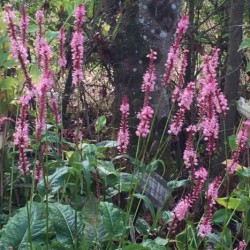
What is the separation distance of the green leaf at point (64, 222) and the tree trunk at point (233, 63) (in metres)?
2.61

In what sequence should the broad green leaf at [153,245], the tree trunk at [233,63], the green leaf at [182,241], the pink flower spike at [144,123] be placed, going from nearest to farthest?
the pink flower spike at [144,123] → the broad green leaf at [153,245] → the green leaf at [182,241] → the tree trunk at [233,63]

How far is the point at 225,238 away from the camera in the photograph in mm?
2385

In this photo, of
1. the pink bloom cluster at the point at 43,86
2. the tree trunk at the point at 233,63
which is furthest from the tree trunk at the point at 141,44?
the pink bloom cluster at the point at 43,86

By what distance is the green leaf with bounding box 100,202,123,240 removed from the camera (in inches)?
87.8

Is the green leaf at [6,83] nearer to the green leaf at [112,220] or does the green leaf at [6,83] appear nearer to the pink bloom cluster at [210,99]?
the green leaf at [112,220]

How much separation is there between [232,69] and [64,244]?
2.88m

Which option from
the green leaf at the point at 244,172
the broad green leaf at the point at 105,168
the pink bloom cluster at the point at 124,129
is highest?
the pink bloom cluster at the point at 124,129

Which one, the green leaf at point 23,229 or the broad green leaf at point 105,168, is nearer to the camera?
the green leaf at point 23,229

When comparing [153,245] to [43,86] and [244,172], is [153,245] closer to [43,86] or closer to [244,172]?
[244,172]

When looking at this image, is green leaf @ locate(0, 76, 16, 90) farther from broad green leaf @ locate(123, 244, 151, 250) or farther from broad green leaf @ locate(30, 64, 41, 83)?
broad green leaf @ locate(123, 244, 151, 250)

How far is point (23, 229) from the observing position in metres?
2.28

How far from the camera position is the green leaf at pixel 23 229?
7.39 ft

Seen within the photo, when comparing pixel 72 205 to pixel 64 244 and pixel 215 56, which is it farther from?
pixel 215 56

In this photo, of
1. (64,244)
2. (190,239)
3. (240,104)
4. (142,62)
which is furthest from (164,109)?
(64,244)
